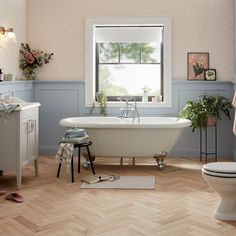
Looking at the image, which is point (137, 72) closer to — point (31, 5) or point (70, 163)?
point (31, 5)

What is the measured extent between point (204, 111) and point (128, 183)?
1.72 meters

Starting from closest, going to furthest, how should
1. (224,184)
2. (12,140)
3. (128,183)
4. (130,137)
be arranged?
(224,184) < (12,140) < (128,183) < (130,137)

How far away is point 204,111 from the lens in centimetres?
603

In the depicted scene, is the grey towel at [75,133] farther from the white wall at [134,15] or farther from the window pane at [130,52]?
the window pane at [130,52]

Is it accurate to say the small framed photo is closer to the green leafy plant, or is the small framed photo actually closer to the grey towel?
the green leafy plant

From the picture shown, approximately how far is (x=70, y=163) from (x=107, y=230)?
1.69m

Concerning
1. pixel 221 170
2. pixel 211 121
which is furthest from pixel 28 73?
pixel 221 170

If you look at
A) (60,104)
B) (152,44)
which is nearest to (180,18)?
(152,44)

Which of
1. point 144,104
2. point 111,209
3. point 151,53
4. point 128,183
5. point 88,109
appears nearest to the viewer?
point 111,209

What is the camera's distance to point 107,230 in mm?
3404

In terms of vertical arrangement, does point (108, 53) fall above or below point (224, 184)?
above

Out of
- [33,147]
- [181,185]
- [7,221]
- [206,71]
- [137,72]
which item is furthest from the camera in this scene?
[137,72]

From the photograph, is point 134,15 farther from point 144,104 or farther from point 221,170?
point 221,170

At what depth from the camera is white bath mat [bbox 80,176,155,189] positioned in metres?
4.78
